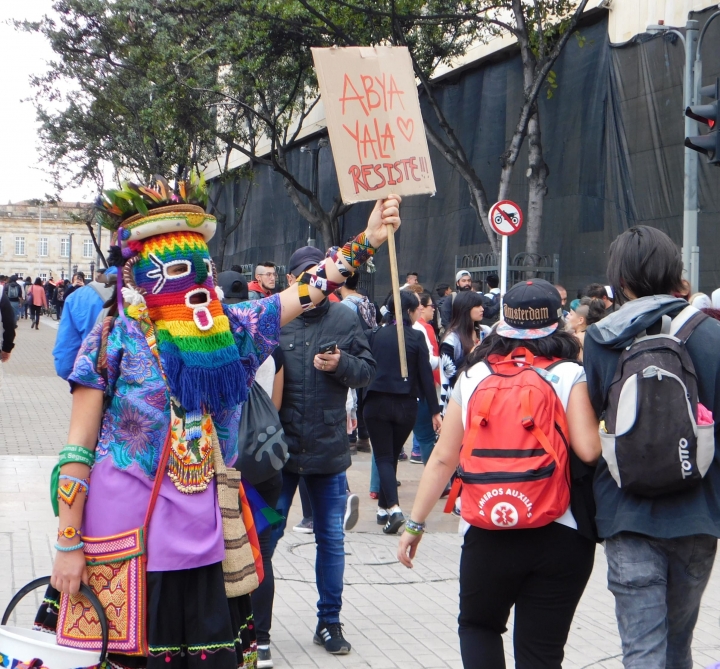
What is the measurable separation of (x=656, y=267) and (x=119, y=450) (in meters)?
1.77

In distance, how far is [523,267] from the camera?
15883 mm

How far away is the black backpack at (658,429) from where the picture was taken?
301 cm

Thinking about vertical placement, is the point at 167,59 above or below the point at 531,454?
above

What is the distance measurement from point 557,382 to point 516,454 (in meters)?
0.29

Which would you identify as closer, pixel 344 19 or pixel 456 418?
pixel 456 418

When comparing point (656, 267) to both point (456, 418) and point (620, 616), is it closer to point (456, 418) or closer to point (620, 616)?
point (456, 418)

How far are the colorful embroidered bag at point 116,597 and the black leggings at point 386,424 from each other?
4764 millimetres

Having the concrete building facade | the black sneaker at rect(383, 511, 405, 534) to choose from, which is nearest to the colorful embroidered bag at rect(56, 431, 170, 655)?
the black sneaker at rect(383, 511, 405, 534)

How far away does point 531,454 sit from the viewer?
124 inches

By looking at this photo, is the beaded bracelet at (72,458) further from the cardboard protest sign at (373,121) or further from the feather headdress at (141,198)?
the cardboard protest sign at (373,121)

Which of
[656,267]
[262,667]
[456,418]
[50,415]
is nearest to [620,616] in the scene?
[456,418]

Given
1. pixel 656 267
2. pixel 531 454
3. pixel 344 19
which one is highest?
pixel 344 19

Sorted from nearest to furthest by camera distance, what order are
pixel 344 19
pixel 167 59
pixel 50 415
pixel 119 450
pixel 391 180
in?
1. pixel 119 450
2. pixel 391 180
3. pixel 50 415
4. pixel 344 19
5. pixel 167 59

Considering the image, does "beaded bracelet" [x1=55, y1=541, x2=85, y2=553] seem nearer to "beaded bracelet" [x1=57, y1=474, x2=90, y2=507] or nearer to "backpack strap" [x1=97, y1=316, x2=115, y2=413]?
"beaded bracelet" [x1=57, y1=474, x2=90, y2=507]
